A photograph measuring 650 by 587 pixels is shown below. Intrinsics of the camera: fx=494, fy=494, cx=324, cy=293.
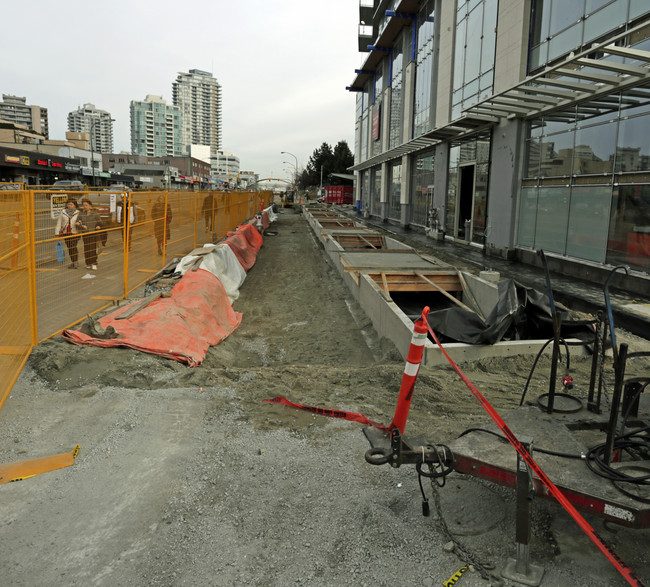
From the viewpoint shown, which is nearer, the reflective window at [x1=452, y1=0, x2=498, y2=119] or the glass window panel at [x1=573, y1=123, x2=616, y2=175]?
the glass window panel at [x1=573, y1=123, x2=616, y2=175]

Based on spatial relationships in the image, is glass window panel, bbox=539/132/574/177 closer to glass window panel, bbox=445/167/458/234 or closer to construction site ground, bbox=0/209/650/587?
glass window panel, bbox=445/167/458/234

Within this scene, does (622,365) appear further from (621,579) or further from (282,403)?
(282,403)

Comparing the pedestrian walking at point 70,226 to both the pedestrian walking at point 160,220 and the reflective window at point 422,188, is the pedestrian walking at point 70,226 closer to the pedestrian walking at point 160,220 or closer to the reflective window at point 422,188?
the pedestrian walking at point 160,220

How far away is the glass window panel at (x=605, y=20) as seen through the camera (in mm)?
11289

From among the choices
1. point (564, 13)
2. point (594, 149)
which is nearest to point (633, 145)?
point (594, 149)

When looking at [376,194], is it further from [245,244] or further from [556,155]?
[556,155]

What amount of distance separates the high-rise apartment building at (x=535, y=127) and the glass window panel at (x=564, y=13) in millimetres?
32

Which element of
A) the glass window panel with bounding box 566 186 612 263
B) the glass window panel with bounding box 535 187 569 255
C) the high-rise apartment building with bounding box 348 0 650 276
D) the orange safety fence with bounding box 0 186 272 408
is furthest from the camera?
the glass window panel with bounding box 535 187 569 255

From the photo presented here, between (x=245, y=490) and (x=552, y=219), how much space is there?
13.3m

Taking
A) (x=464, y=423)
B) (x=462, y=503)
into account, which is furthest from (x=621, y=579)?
(x=464, y=423)

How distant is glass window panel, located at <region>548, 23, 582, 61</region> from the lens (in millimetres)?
12922

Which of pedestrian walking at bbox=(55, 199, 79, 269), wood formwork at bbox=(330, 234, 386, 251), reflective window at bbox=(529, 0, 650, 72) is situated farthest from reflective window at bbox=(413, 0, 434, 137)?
pedestrian walking at bbox=(55, 199, 79, 269)

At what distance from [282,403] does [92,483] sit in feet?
6.25

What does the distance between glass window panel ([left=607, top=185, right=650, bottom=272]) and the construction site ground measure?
20.4 feet
